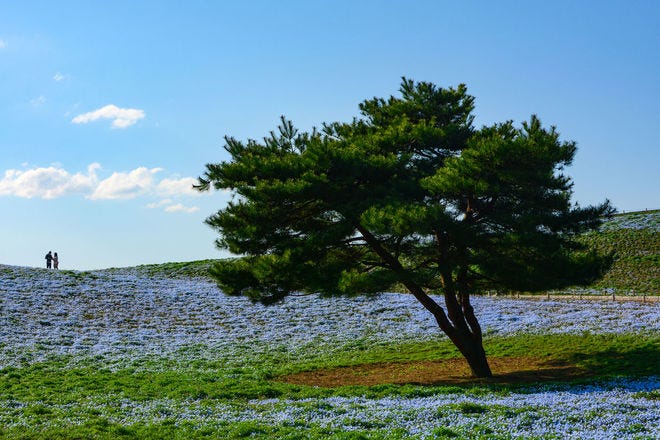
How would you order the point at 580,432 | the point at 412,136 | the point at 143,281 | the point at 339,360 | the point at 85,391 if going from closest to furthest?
the point at 580,432 < the point at 85,391 < the point at 412,136 < the point at 339,360 < the point at 143,281

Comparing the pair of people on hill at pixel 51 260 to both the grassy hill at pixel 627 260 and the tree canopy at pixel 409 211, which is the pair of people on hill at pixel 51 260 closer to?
the grassy hill at pixel 627 260

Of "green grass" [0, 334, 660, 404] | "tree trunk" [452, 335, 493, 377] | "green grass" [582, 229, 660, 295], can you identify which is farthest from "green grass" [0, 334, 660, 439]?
"green grass" [582, 229, 660, 295]

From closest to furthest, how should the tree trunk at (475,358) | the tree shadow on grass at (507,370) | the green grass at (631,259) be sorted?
the tree shadow on grass at (507,370) < the tree trunk at (475,358) < the green grass at (631,259)

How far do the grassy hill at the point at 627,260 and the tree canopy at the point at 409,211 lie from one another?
27212 millimetres

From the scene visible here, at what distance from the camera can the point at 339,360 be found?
30.9 m

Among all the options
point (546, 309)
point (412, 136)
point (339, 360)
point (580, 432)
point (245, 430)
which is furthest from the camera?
point (546, 309)

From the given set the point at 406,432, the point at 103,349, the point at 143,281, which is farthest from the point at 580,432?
the point at 143,281

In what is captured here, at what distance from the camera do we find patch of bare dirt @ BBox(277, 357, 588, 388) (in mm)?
24938

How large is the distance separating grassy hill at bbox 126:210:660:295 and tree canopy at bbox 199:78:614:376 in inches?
1071

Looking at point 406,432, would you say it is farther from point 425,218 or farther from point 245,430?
point 425,218

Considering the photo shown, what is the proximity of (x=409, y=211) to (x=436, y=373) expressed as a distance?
9.43m

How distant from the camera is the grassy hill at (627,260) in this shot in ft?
174

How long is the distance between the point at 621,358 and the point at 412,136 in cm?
1417

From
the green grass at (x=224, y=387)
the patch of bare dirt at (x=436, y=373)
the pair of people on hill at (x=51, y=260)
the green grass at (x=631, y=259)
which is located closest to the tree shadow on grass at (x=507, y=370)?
the patch of bare dirt at (x=436, y=373)
